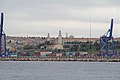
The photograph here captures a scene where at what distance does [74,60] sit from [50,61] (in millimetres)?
8441

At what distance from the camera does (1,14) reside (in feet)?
541
